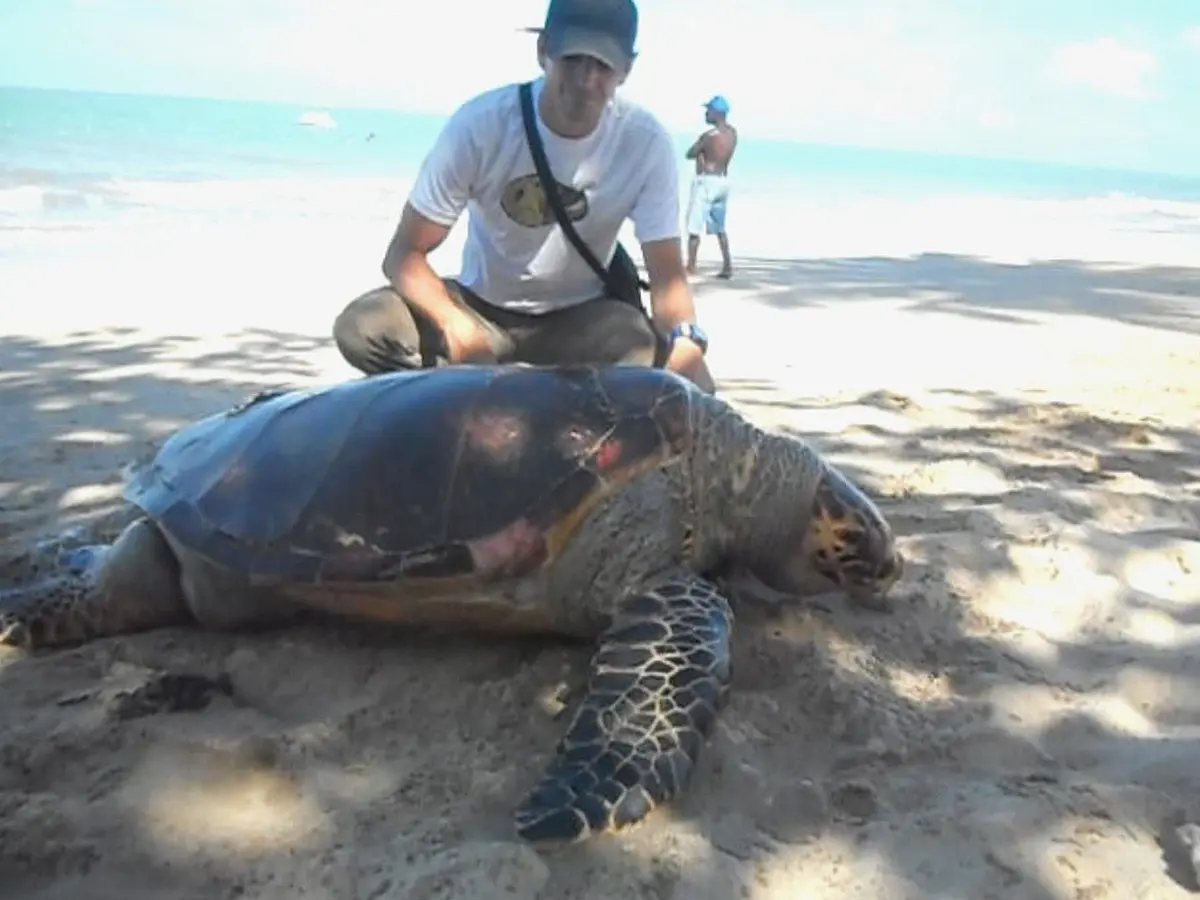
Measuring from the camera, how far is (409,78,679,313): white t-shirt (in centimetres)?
380

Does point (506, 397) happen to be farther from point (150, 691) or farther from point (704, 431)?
point (150, 691)

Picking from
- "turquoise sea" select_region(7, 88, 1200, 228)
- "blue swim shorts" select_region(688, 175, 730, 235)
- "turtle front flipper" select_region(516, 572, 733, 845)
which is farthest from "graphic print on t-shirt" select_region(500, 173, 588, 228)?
"turquoise sea" select_region(7, 88, 1200, 228)

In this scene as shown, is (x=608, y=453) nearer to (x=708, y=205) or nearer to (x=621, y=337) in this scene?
(x=621, y=337)

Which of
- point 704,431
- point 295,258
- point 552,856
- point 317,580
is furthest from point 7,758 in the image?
point 295,258

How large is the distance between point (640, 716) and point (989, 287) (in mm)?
9719

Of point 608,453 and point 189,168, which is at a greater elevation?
point 608,453

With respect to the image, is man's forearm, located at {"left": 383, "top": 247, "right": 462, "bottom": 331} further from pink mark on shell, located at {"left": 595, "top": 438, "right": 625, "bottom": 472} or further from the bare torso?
the bare torso

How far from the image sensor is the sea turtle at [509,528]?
2.53m

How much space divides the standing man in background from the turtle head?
29.2ft

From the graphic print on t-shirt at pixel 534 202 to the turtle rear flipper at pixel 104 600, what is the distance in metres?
1.62

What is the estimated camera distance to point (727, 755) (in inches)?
90.0

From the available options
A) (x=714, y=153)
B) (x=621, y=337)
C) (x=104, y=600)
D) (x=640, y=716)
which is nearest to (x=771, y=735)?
(x=640, y=716)

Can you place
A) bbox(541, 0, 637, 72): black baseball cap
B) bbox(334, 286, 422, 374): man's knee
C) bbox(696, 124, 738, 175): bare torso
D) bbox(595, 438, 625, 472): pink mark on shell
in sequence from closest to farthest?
bbox(595, 438, 625, 472): pink mark on shell → bbox(541, 0, 637, 72): black baseball cap → bbox(334, 286, 422, 374): man's knee → bbox(696, 124, 738, 175): bare torso

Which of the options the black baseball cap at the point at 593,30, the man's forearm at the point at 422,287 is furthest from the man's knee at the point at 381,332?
the black baseball cap at the point at 593,30
